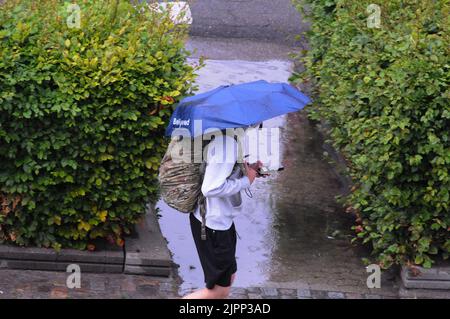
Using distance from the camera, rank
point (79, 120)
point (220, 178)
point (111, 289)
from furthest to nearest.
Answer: point (111, 289), point (79, 120), point (220, 178)

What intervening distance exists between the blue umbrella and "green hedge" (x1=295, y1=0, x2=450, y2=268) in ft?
3.15

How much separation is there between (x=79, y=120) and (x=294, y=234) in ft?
7.45

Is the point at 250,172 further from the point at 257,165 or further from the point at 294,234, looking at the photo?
the point at 294,234

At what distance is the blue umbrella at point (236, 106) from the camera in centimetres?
571

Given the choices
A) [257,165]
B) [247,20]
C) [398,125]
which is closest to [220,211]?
[257,165]

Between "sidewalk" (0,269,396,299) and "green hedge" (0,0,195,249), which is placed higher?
"green hedge" (0,0,195,249)

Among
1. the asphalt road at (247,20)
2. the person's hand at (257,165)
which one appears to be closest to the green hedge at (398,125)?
the person's hand at (257,165)

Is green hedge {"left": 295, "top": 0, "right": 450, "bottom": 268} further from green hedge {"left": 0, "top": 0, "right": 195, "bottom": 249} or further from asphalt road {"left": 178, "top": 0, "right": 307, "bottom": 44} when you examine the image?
asphalt road {"left": 178, "top": 0, "right": 307, "bottom": 44}

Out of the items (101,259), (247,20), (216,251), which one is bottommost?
(101,259)

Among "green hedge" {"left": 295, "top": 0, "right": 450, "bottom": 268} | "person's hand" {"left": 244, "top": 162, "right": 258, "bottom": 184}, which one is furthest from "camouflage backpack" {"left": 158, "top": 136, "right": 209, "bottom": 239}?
"green hedge" {"left": 295, "top": 0, "right": 450, "bottom": 268}

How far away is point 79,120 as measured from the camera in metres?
6.68

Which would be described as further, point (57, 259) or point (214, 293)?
point (57, 259)

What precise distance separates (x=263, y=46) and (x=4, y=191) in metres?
6.30

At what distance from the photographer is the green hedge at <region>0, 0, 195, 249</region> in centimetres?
660
